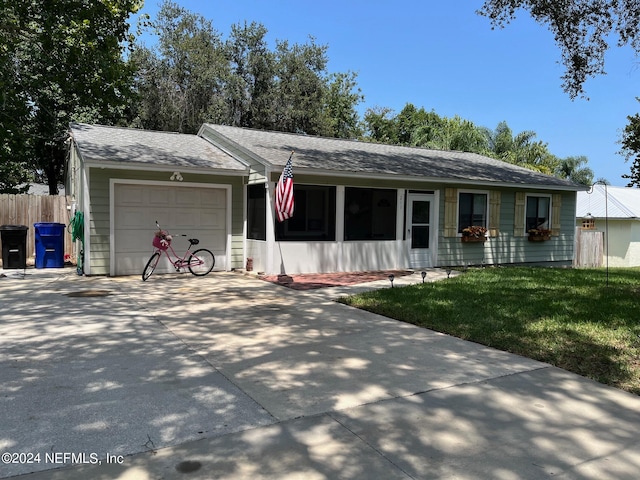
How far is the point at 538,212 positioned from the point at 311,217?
25.3 ft

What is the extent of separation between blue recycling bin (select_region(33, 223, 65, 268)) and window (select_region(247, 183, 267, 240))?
4.43 metres

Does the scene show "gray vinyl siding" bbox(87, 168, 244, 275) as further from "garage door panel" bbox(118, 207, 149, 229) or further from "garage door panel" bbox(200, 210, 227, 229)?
"garage door panel" bbox(200, 210, 227, 229)

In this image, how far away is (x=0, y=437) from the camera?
3.02m

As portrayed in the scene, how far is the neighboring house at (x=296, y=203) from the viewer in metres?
10.1

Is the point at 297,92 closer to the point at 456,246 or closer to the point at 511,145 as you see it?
the point at 511,145

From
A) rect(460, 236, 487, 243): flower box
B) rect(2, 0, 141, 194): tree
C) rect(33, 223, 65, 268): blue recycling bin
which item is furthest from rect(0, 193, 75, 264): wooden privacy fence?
rect(460, 236, 487, 243): flower box

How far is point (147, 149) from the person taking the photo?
10969 mm

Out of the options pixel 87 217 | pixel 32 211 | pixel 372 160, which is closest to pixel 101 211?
pixel 87 217

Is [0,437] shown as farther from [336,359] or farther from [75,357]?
[336,359]

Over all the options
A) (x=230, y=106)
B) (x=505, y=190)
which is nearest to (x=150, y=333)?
(x=505, y=190)

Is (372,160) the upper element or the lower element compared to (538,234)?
upper

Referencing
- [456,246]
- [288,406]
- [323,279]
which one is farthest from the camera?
[456,246]

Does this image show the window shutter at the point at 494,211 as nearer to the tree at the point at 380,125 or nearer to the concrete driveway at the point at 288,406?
the concrete driveway at the point at 288,406

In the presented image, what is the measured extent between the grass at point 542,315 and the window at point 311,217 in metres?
2.78
